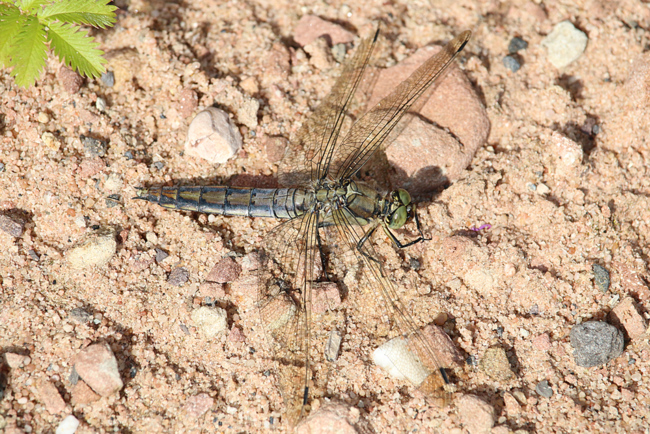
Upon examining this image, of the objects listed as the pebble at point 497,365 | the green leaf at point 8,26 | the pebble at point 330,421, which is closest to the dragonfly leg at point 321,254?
the pebble at point 330,421

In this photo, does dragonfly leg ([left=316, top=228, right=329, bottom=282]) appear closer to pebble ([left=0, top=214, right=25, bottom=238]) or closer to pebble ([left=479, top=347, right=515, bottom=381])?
pebble ([left=479, top=347, right=515, bottom=381])

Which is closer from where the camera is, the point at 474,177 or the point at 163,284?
the point at 163,284

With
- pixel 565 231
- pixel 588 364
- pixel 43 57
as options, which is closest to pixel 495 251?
pixel 565 231

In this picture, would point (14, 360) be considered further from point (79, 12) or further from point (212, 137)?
point (79, 12)

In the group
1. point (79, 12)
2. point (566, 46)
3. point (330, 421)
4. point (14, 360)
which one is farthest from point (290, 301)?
A: point (566, 46)

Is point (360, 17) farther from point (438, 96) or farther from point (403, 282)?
point (403, 282)

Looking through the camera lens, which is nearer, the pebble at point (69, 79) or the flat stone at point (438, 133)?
the pebble at point (69, 79)

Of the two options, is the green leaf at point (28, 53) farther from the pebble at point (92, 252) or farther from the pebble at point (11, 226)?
the pebble at point (92, 252)
